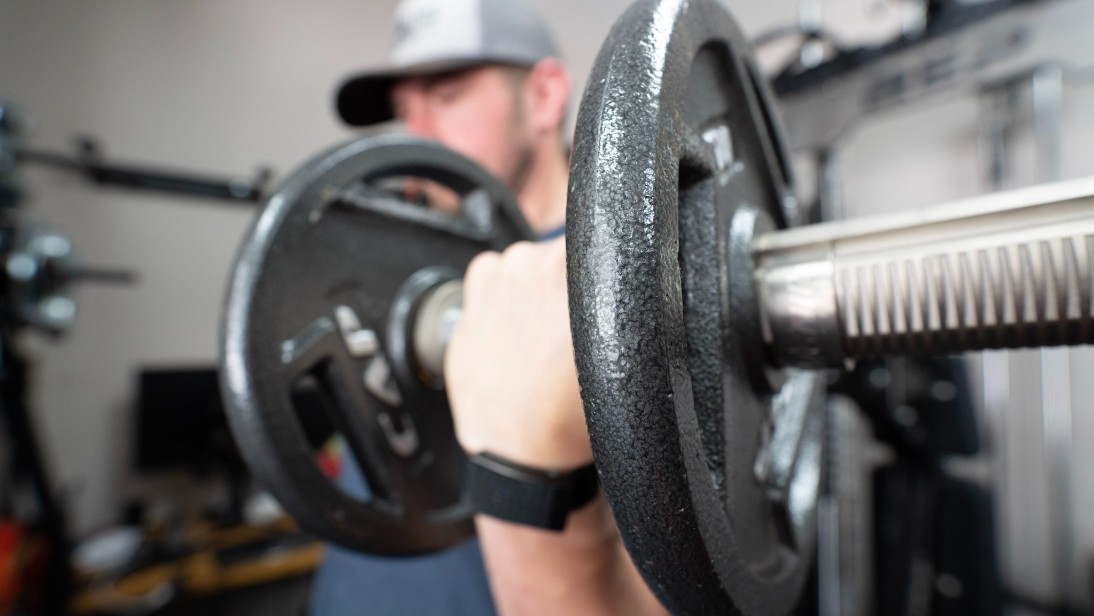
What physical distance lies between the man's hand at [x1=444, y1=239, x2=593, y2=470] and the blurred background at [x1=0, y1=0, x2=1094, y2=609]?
1.01m

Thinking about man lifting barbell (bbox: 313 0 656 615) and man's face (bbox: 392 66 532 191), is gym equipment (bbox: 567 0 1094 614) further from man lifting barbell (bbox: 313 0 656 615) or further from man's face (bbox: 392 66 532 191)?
man's face (bbox: 392 66 532 191)

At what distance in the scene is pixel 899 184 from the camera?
5.24ft

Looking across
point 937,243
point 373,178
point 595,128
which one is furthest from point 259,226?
point 937,243

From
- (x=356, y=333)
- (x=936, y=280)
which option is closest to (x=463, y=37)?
(x=356, y=333)

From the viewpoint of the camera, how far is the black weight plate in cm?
46

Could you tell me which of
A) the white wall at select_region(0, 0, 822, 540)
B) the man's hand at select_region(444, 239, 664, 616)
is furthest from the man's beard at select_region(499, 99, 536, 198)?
the white wall at select_region(0, 0, 822, 540)

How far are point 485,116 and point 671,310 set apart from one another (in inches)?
38.9

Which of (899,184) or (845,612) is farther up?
(899,184)

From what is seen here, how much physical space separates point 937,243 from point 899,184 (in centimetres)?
160

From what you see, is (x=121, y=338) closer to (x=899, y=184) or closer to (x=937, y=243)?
(x=937, y=243)

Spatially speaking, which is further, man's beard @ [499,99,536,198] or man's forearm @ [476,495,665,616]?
man's beard @ [499,99,536,198]

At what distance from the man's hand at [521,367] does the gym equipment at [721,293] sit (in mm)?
97

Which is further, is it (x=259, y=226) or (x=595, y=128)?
(x=259, y=226)

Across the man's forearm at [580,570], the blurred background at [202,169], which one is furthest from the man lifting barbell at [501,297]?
the blurred background at [202,169]
